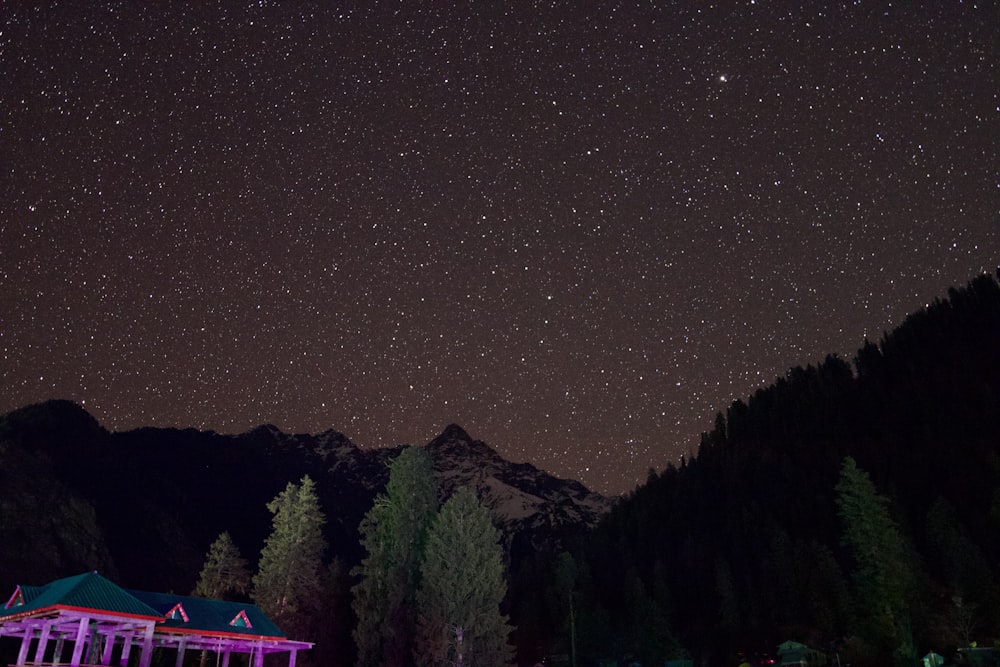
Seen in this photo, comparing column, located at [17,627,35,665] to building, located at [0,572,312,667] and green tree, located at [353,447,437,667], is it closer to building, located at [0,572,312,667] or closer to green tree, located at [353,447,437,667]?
building, located at [0,572,312,667]

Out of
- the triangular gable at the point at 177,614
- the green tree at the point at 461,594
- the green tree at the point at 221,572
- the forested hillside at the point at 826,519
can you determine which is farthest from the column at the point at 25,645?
the forested hillside at the point at 826,519

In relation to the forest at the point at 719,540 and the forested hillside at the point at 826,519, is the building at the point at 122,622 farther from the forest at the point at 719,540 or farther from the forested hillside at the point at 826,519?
the forested hillside at the point at 826,519

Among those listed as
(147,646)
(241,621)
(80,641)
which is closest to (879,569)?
(241,621)

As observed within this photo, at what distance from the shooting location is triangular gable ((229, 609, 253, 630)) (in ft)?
124

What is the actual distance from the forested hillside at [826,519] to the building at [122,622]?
47.0m

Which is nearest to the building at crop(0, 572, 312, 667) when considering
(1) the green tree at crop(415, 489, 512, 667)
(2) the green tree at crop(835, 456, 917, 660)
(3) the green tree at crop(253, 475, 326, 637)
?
(1) the green tree at crop(415, 489, 512, 667)

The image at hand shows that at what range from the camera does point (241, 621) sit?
1510 inches

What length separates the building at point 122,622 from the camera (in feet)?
98.8

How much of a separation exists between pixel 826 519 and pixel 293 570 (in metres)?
81.0

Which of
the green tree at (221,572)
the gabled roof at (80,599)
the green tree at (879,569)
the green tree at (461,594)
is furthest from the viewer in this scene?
the green tree at (221,572)

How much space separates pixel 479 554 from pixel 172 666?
30.8 meters

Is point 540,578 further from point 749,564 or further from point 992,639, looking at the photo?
point 992,639

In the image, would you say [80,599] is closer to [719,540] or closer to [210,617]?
[210,617]

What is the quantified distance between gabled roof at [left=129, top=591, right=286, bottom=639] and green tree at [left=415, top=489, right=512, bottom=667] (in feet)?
27.1
